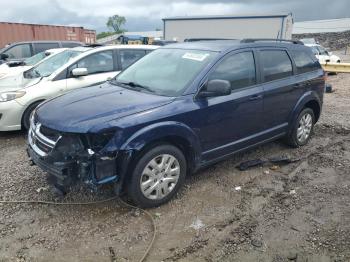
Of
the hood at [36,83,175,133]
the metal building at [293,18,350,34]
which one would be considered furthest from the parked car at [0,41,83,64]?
the metal building at [293,18,350,34]

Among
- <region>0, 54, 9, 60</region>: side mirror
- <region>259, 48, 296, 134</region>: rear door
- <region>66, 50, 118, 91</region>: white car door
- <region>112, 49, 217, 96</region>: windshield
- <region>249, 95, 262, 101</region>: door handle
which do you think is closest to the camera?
<region>112, 49, 217, 96</region>: windshield

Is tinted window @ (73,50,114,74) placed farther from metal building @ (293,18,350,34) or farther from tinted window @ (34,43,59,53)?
metal building @ (293,18,350,34)

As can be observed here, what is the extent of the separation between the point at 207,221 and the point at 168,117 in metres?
1.16

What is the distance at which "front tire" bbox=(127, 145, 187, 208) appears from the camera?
11.7 ft

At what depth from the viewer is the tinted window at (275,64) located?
4762mm

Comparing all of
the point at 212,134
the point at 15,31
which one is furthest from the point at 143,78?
the point at 15,31

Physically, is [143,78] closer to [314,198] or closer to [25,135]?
[314,198]

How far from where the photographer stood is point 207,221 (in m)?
3.61

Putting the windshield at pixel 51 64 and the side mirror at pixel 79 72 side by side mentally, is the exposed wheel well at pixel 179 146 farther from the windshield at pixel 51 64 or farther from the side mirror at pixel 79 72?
the windshield at pixel 51 64

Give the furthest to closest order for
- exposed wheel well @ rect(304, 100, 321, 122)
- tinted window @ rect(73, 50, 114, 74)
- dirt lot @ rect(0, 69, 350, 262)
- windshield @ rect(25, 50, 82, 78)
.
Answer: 1. windshield @ rect(25, 50, 82, 78)
2. tinted window @ rect(73, 50, 114, 74)
3. exposed wheel well @ rect(304, 100, 321, 122)
4. dirt lot @ rect(0, 69, 350, 262)

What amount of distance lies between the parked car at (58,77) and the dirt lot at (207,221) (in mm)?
1263

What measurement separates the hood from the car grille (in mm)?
90

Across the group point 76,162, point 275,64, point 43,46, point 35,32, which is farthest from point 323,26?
point 76,162

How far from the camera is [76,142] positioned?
3383 millimetres
